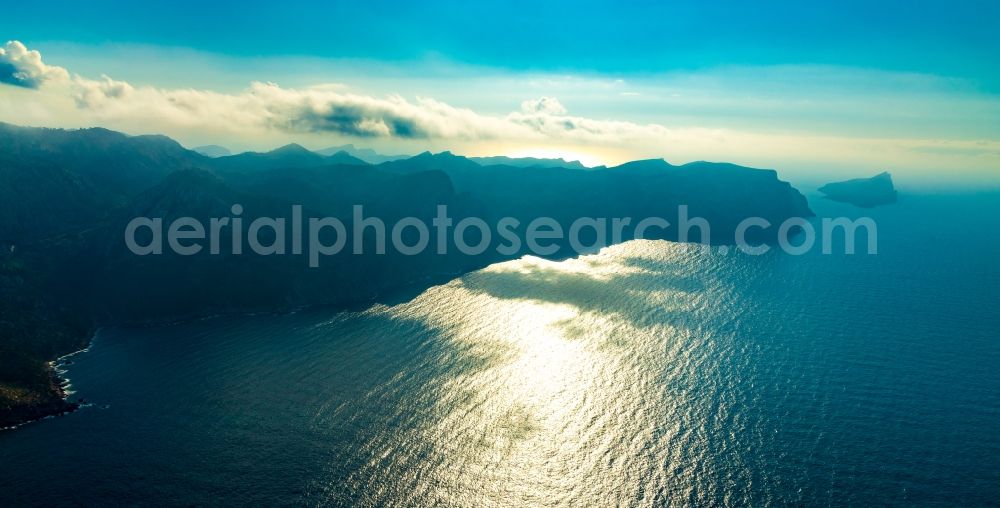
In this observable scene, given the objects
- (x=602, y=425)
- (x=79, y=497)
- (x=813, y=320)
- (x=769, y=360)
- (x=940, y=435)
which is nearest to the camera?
(x=79, y=497)

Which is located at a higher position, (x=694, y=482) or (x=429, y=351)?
(x=429, y=351)

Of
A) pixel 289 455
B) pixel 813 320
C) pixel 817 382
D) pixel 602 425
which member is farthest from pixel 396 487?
pixel 813 320

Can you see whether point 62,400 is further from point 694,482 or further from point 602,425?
point 694,482

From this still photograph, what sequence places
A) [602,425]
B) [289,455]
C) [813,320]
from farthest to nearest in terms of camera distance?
[813,320], [602,425], [289,455]

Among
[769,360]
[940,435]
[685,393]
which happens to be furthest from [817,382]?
[685,393]

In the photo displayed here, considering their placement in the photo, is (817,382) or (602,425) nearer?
(602,425)

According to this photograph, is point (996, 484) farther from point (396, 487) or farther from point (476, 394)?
point (396, 487)
